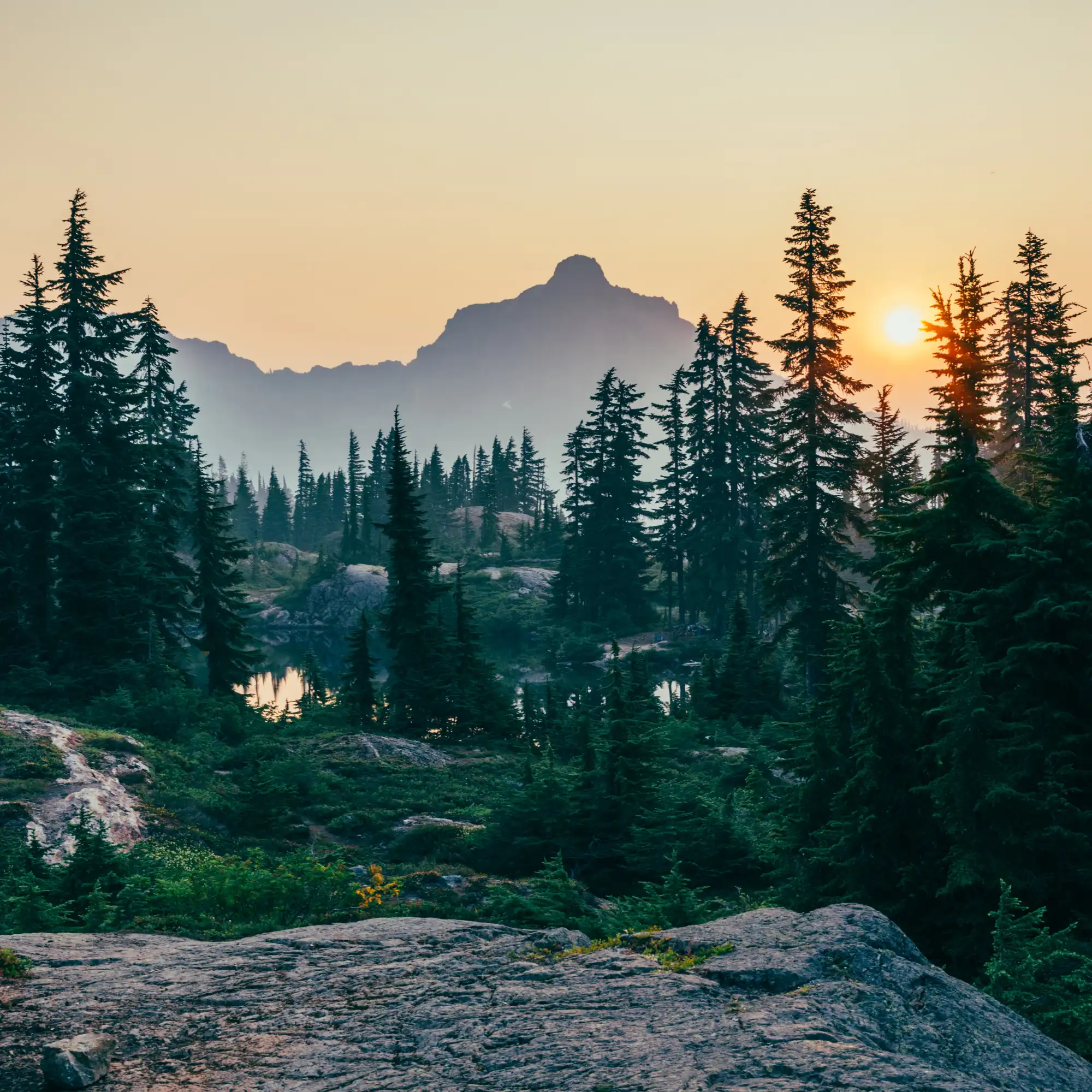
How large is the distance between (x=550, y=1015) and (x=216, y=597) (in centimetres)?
3297

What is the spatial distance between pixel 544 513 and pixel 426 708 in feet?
219

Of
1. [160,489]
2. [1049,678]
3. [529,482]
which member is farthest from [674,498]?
[529,482]

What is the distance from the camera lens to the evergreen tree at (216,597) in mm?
35656

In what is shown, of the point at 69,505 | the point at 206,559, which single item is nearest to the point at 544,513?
the point at 206,559

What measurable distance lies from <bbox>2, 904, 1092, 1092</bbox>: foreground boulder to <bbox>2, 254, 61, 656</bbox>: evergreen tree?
1092 inches

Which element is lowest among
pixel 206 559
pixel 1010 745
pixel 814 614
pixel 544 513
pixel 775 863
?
pixel 775 863

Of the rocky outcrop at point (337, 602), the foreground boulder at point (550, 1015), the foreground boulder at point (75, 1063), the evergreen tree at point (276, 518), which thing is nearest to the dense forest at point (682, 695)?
the foreground boulder at point (550, 1015)

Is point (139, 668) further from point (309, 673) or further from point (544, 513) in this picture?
point (544, 513)

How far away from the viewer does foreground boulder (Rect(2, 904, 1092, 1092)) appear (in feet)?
16.6

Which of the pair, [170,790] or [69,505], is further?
[69,505]

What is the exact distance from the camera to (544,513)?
98125 mm

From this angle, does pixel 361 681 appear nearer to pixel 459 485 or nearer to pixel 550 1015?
pixel 550 1015

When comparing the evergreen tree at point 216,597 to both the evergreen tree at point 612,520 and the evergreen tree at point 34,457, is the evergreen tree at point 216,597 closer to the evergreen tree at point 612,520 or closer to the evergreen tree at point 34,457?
the evergreen tree at point 34,457

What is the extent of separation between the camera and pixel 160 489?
3475 cm
